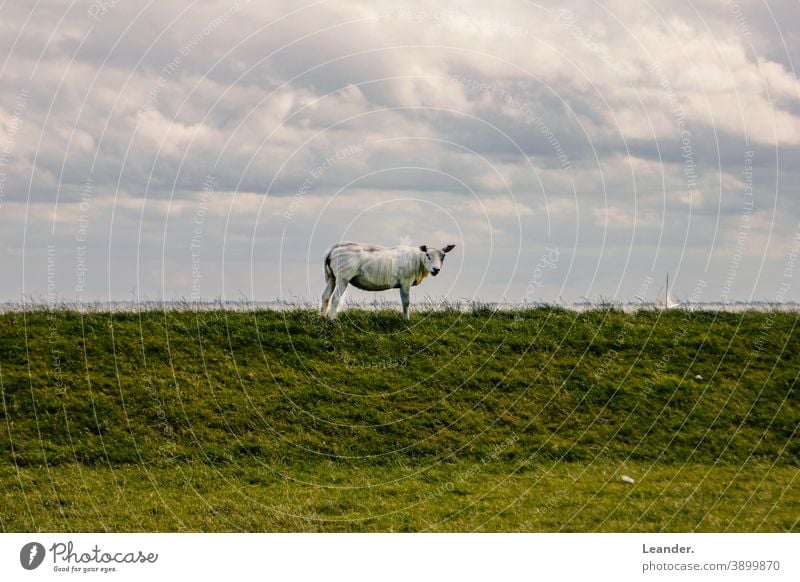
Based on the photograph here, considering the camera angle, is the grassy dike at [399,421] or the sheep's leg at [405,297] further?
the sheep's leg at [405,297]

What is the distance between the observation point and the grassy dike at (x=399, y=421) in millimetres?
17328

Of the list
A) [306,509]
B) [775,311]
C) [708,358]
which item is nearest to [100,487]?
[306,509]

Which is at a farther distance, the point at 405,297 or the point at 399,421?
the point at 405,297

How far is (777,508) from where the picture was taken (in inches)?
689

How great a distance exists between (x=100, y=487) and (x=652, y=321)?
661 inches

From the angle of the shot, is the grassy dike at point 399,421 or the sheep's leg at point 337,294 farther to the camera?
the sheep's leg at point 337,294

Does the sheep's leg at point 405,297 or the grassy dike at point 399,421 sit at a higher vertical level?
the sheep's leg at point 405,297

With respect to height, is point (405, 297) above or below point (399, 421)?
above

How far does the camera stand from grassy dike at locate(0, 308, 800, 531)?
1733cm

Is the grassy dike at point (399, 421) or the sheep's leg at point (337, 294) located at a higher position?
the sheep's leg at point (337, 294)

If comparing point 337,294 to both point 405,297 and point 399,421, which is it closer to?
point 405,297

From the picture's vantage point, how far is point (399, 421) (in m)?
22.3

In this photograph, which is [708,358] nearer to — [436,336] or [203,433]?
[436,336]

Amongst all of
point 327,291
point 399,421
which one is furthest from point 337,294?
point 399,421
